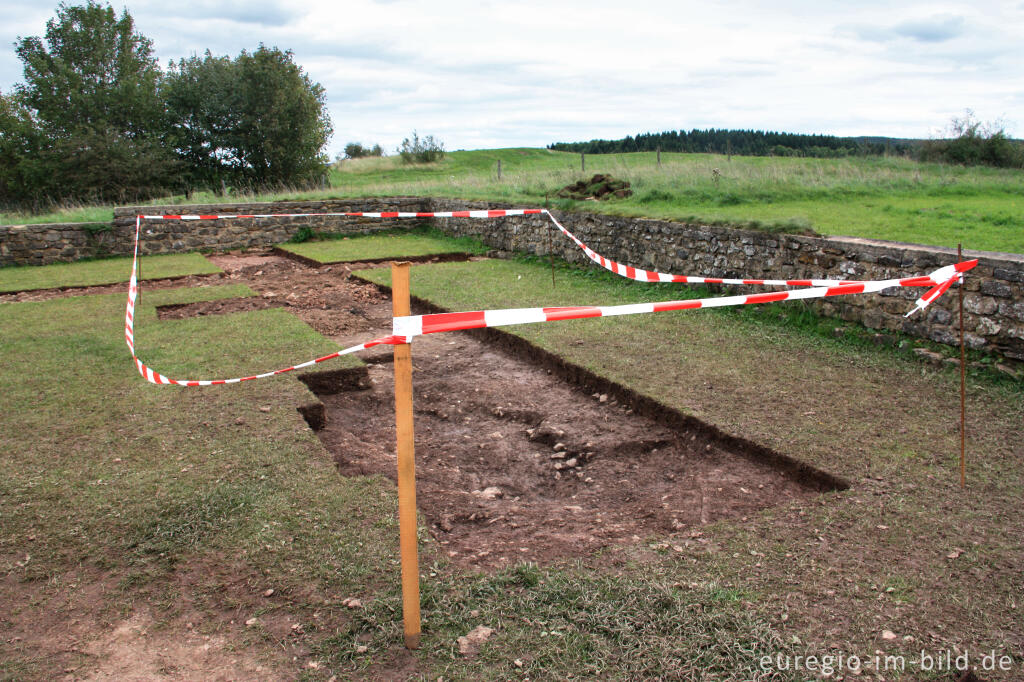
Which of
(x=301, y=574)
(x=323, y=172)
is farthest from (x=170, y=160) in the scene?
(x=301, y=574)

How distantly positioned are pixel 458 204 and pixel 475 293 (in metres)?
6.71

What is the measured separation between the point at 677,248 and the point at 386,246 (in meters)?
7.74

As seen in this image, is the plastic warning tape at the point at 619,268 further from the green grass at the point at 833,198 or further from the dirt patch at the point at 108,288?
the dirt patch at the point at 108,288

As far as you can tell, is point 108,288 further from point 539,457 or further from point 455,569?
point 455,569

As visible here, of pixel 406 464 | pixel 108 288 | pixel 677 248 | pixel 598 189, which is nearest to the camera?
pixel 406 464

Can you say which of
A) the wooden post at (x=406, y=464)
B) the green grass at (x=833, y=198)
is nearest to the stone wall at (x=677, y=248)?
the green grass at (x=833, y=198)

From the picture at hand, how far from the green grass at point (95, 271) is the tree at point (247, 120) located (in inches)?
698

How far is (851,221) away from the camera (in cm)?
898

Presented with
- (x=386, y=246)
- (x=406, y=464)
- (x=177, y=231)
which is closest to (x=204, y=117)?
(x=177, y=231)

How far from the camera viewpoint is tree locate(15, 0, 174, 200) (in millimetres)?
29781

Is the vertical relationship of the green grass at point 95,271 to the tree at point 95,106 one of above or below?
below

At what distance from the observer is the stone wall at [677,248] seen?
5.71 metres

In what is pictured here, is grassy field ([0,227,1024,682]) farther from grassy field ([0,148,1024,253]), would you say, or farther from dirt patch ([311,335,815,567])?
grassy field ([0,148,1024,253])

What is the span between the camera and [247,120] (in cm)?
3100
